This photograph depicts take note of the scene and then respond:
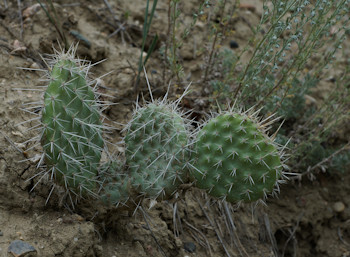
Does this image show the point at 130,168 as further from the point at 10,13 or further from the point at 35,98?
the point at 10,13

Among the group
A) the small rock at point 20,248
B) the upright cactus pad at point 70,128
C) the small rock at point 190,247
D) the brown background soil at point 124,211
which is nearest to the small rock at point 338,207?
the brown background soil at point 124,211

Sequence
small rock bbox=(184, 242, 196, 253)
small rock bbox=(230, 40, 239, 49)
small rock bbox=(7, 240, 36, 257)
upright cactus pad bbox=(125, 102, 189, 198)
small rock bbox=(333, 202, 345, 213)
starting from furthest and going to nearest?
small rock bbox=(230, 40, 239, 49) → small rock bbox=(333, 202, 345, 213) → small rock bbox=(184, 242, 196, 253) → upright cactus pad bbox=(125, 102, 189, 198) → small rock bbox=(7, 240, 36, 257)

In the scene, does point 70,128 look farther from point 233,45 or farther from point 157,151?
point 233,45

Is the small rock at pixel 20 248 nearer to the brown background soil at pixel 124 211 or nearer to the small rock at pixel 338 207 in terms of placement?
the brown background soil at pixel 124 211

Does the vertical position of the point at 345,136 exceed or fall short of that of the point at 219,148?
it falls short

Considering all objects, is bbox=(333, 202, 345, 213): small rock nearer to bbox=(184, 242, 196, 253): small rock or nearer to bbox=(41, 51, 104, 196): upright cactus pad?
bbox=(184, 242, 196, 253): small rock

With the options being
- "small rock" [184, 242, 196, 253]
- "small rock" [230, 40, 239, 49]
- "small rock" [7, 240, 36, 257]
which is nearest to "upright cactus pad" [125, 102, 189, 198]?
"small rock" [7, 240, 36, 257]

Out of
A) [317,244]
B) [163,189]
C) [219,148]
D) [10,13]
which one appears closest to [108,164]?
[163,189]
